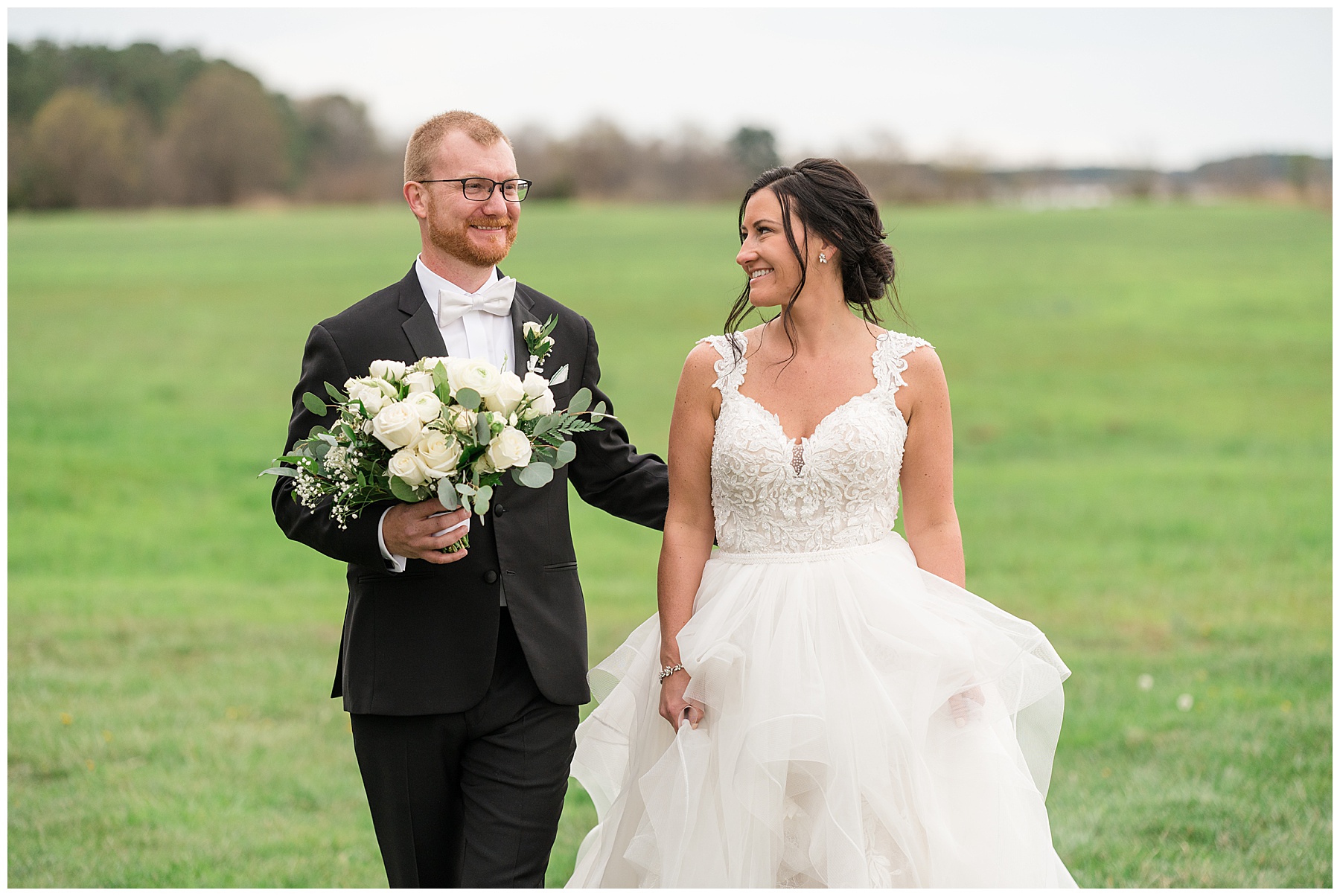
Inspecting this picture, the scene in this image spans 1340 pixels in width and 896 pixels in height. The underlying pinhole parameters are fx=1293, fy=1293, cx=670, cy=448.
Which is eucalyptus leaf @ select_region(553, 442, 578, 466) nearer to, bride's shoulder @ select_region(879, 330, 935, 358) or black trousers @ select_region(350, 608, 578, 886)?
black trousers @ select_region(350, 608, 578, 886)

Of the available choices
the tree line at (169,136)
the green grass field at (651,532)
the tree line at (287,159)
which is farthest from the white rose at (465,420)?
the tree line at (169,136)

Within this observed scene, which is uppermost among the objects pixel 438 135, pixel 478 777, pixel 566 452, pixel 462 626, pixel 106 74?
pixel 106 74

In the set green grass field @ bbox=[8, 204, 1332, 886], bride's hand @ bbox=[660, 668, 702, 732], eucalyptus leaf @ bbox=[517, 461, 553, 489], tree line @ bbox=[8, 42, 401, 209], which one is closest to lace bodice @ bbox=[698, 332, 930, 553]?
bride's hand @ bbox=[660, 668, 702, 732]

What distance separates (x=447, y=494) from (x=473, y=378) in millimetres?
320

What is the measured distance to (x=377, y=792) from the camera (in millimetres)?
4156

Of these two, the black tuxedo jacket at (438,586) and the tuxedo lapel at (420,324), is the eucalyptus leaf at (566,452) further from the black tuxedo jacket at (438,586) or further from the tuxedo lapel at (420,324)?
the tuxedo lapel at (420,324)

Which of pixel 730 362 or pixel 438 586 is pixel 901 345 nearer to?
pixel 730 362

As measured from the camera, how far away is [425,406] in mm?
3318

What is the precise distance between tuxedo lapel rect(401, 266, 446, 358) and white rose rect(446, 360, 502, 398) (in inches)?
22.7

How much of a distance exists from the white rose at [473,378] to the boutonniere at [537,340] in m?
0.45

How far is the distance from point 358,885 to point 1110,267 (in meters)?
29.1

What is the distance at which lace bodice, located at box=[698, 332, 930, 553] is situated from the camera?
152 inches

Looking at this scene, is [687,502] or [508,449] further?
[687,502]

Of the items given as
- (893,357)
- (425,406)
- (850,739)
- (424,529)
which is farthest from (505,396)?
(850,739)
